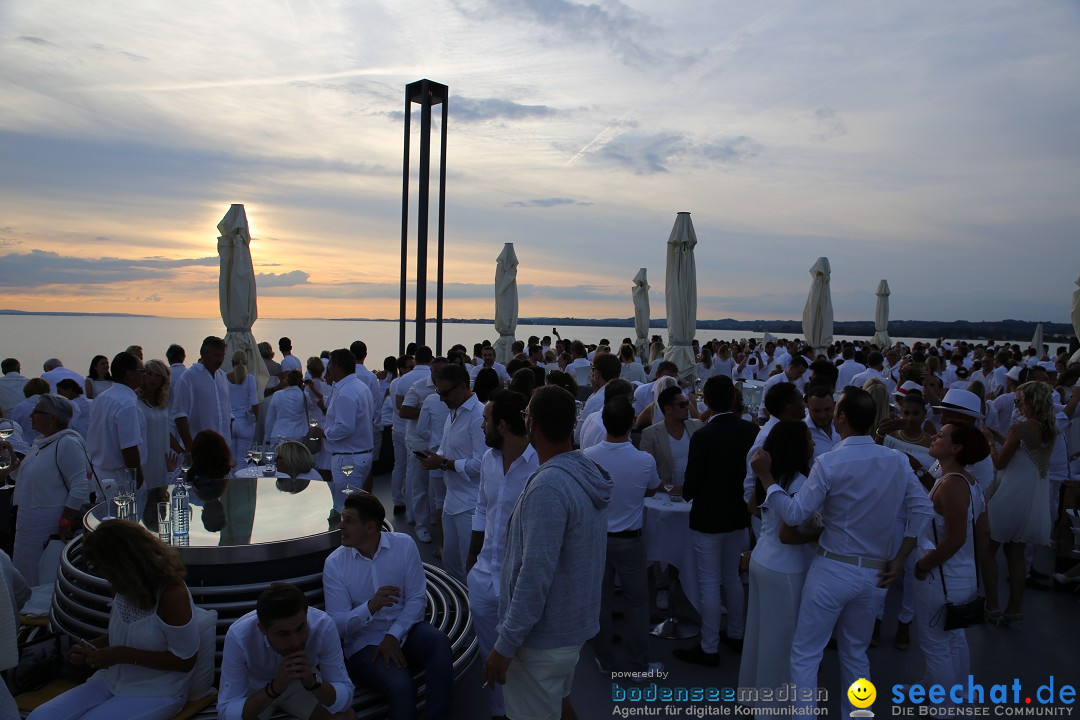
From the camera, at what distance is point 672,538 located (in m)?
4.75

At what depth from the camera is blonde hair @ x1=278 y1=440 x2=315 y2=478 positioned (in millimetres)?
5195

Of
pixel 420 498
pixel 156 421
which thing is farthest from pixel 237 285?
pixel 420 498

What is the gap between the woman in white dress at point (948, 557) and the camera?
3.38 metres

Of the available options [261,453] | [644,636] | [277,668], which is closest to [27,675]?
[277,668]

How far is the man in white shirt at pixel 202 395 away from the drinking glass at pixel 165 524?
1.95 meters

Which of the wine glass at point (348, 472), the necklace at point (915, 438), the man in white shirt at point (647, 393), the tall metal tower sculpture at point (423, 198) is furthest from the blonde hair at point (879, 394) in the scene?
the tall metal tower sculpture at point (423, 198)

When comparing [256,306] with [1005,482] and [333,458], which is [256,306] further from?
[1005,482]

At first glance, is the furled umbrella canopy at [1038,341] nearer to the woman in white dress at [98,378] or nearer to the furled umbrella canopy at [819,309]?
the furled umbrella canopy at [819,309]

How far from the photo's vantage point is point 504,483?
3559 mm

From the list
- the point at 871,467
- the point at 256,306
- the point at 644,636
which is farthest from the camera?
the point at 256,306

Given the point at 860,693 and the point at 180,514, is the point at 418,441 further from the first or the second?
the point at 860,693

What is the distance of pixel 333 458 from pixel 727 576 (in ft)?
11.8

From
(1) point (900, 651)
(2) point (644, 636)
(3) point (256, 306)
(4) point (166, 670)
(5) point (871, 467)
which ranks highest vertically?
(3) point (256, 306)

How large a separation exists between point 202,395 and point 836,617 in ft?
18.2
